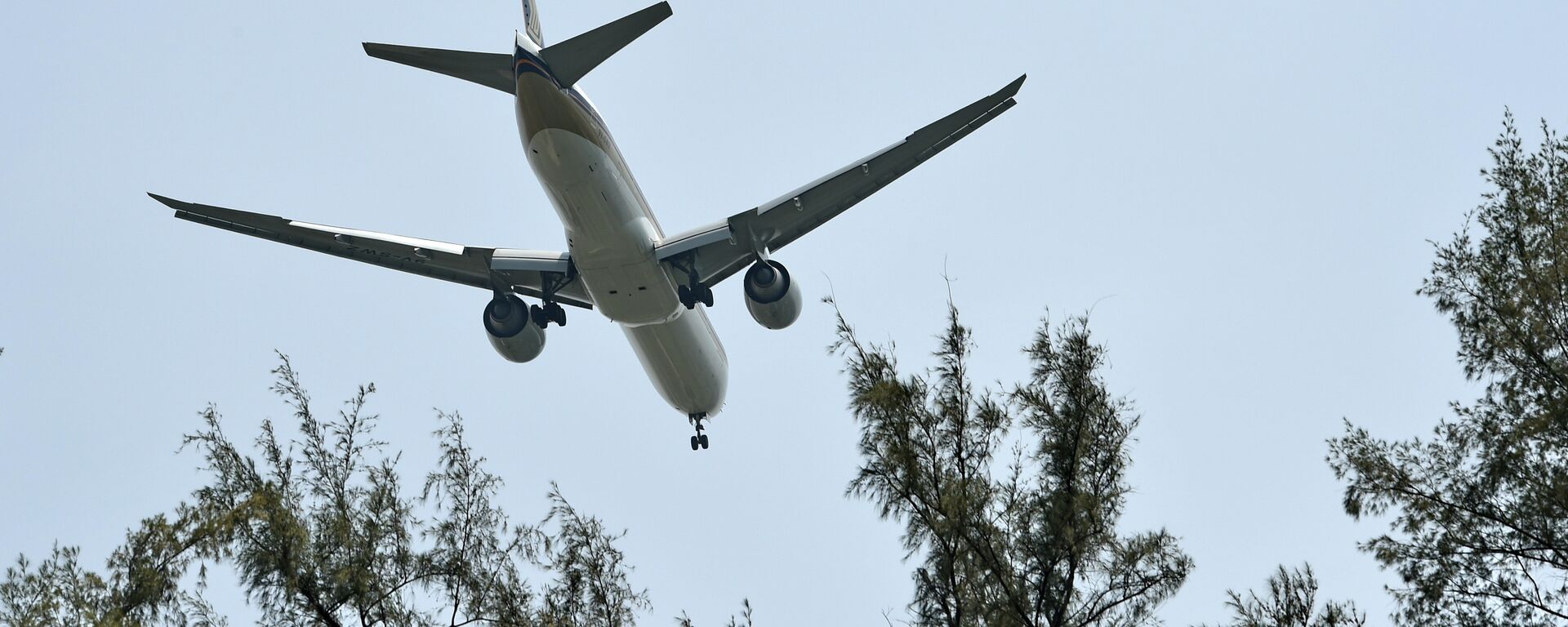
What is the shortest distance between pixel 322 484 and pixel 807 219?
12.5m

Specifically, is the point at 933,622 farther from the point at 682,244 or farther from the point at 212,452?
the point at 682,244

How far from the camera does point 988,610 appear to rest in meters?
10.5

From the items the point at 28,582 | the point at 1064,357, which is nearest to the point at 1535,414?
the point at 1064,357

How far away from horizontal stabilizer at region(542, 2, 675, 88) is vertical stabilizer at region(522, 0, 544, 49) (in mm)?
6679

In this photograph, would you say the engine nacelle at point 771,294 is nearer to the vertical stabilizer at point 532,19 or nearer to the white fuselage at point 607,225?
the white fuselage at point 607,225

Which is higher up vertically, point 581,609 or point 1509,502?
point 1509,502

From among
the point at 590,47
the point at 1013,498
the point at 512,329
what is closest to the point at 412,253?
the point at 512,329

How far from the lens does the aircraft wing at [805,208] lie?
23109 millimetres

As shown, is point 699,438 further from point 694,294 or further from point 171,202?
point 171,202

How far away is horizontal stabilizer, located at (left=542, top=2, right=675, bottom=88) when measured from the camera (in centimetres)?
2083

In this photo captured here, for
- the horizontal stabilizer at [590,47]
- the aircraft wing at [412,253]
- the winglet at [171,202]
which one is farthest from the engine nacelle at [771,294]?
the winglet at [171,202]

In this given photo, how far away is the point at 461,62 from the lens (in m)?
22.4

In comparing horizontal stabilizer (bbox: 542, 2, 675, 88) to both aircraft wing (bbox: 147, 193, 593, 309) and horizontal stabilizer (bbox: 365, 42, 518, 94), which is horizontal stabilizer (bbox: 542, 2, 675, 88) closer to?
horizontal stabilizer (bbox: 365, 42, 518, 94)

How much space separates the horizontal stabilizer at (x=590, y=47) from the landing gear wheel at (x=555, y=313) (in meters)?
5.46
